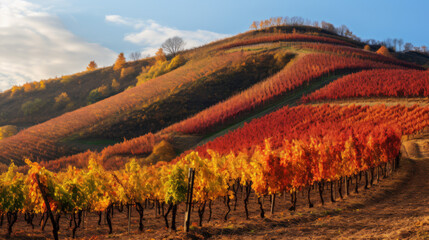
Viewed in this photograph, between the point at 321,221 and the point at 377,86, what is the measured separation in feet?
132

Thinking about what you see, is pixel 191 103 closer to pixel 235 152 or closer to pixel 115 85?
pixel 235 152

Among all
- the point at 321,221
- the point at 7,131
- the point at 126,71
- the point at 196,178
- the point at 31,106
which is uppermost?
the point at 126,71

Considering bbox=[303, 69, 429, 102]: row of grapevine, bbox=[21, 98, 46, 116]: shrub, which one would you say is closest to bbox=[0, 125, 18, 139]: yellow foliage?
bbox=[21, 98, 46, 116]: shrub

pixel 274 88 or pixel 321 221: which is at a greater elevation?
pixel 274 88

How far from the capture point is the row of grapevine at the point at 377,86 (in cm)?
4753

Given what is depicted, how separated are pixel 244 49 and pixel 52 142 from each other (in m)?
66.5

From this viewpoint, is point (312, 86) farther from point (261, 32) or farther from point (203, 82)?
point (261, 32)

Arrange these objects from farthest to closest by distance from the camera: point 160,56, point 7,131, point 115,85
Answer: point 160,56 → point 115,85 → point 7,131

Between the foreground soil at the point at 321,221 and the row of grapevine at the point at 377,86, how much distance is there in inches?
→ 832

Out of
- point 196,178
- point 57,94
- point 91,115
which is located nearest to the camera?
point 196,178

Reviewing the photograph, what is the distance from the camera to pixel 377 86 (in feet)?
167

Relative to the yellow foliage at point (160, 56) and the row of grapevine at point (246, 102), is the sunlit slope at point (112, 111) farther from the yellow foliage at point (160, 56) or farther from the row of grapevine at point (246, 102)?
the yellow foliage at point (160, 56)

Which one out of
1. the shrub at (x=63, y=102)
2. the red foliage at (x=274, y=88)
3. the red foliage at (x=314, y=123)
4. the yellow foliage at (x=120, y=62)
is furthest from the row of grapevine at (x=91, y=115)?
the yellow foliage at (x=120, y=62)

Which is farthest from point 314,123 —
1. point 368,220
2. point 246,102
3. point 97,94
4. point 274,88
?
point 97,94
